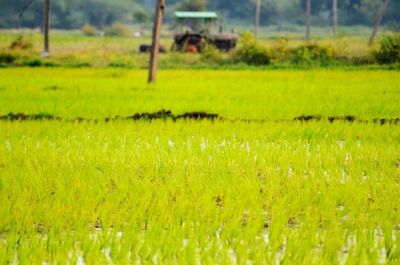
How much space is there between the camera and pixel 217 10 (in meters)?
74.2

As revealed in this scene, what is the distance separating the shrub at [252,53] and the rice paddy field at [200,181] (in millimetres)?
14592

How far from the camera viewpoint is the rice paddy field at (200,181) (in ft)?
15.9

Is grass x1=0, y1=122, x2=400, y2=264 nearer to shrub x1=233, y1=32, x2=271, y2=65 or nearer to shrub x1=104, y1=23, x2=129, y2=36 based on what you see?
shrub x1=233, y1=32, x2=271, y2=65

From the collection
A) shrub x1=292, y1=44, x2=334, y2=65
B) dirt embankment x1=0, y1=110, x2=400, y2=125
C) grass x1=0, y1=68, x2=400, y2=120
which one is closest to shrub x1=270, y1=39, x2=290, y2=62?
shrub x1=292, y1=44, x2=334, y2=65

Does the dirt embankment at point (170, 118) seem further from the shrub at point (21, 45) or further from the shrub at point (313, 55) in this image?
the shrub at point (21, 45)

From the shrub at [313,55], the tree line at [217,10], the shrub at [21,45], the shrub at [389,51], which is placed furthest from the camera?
the tree line at [217,10]

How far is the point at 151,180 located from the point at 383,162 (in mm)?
2361

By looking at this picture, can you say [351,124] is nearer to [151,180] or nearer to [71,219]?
[151,180]

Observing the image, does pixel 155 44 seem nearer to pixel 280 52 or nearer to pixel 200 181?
pixel 280 52

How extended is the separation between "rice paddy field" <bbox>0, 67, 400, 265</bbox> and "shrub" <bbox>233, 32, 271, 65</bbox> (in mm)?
14592

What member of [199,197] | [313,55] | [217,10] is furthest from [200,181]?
[217,10]

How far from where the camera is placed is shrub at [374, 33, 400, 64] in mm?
26480

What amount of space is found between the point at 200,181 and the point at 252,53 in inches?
882

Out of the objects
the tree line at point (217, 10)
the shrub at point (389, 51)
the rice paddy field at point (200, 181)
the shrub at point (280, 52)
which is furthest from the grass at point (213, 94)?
the tree line at point (217, 10)
